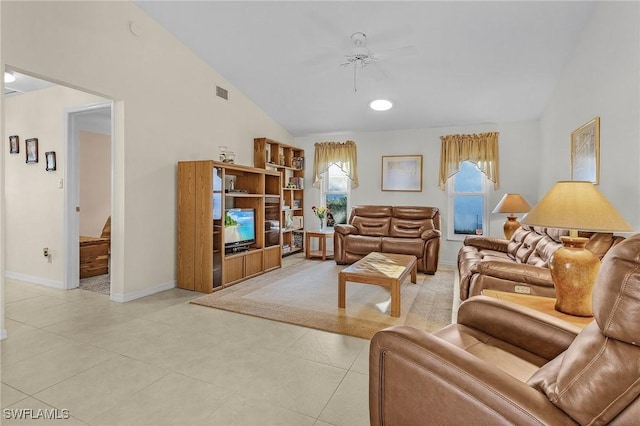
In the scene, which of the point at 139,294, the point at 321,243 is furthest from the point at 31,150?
the point at 321,243

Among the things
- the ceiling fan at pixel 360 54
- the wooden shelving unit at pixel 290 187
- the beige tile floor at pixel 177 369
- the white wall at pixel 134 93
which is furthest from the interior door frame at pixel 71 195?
the ceiling fan at pixel 360 54

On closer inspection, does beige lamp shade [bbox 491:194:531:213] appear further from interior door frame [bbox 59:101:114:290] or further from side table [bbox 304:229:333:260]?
interior door frame [bbox 59:101:114:290]

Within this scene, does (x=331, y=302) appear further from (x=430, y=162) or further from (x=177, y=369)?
(x=430, y=162)

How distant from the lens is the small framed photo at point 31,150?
411 centimetres

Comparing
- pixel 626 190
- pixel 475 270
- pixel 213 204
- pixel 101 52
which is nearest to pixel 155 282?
pixel 213 204

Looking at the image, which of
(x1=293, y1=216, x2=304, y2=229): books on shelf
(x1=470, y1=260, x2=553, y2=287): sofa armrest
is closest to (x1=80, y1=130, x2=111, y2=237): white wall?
(x1=293, y1=216, x2=304, y2=229): books on shelf

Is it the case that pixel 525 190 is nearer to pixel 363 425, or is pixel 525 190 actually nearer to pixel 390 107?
pixel 390 107

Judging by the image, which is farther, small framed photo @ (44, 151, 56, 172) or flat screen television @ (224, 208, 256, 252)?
flat screen television @ (224, 208, 256, 252)

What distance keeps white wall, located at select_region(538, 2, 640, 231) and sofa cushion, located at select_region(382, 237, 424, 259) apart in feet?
7.62

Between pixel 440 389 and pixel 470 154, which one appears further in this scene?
pixel 470 154

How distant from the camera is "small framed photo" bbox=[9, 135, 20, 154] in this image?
14.1 ft

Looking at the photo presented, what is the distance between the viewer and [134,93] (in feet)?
11.7

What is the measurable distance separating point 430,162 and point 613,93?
136 inches

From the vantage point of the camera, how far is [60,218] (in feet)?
12.8
